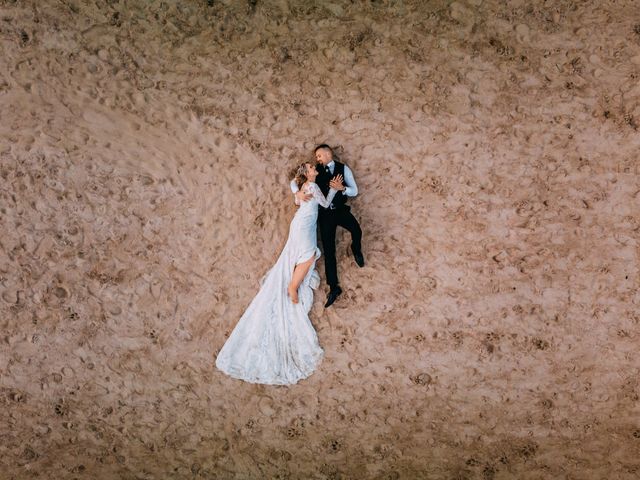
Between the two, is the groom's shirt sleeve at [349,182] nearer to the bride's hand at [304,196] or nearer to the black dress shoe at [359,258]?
the bride's hand at [304,196]

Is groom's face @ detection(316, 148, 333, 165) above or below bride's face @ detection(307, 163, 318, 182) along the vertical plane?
above

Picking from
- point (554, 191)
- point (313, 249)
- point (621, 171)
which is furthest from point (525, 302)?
point (313, 249)

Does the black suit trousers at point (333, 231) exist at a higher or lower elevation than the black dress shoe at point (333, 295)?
higher

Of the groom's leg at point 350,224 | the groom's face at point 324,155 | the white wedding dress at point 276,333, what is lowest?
the white wedding dress at point 276,333

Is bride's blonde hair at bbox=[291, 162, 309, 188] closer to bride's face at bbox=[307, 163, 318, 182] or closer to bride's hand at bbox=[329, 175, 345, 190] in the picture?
bride's face at bbox=[307, 163, 318, 182]

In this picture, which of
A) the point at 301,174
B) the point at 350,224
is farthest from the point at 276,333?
the point at 301,174

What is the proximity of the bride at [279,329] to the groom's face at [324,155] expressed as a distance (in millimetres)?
254

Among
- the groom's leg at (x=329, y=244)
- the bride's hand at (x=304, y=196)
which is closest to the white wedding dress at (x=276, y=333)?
the groom's leg at (x=329, y=244)

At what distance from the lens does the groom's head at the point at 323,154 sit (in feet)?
18.0

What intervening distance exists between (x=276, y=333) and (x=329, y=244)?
98 centimetres

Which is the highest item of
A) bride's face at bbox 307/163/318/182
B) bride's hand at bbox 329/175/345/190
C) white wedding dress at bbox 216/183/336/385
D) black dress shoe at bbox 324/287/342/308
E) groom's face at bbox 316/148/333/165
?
groom's face at bbox 316/148/333/165

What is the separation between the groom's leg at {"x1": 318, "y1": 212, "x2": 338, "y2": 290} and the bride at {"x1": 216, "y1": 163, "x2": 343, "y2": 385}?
0.09 meters

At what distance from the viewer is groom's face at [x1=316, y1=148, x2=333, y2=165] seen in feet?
18.0

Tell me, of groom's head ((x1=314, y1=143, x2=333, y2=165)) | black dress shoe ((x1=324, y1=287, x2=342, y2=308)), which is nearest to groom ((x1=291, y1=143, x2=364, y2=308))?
groom's head ((x1=314, y1=143, x2=333, y2=165))
